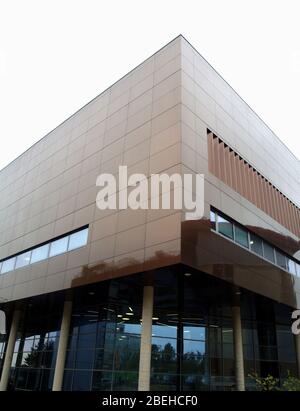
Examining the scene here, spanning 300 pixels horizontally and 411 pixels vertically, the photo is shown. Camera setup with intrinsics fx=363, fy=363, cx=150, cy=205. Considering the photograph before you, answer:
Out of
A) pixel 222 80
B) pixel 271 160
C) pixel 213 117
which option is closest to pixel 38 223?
pixel 213 117

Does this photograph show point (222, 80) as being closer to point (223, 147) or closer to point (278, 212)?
point (223, 147)

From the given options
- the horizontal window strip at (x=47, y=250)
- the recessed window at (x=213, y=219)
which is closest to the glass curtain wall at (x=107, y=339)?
the horizontal window strip at (x=47, y=250)

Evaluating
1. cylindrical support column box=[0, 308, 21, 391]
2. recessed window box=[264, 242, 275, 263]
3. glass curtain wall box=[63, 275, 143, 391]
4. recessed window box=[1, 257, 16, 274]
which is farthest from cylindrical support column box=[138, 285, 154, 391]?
cylindrical support column box=[0, 308, 21, 391]

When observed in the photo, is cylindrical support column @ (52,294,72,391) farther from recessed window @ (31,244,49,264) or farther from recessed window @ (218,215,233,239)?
recessed window @ (218,215,233,239)

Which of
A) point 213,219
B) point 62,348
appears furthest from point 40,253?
point 213,219

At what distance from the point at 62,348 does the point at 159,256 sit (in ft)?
34.8

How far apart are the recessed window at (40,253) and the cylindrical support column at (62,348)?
11.5 feet

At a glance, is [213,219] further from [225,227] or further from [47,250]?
[47,250]

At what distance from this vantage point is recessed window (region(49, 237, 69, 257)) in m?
23.2

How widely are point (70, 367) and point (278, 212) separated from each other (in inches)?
690

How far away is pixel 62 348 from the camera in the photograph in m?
22.4

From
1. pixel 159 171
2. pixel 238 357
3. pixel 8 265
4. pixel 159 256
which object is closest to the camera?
pixel 159 256

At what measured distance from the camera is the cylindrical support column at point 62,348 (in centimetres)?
2166

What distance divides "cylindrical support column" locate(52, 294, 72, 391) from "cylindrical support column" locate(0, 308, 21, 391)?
22.7ft
